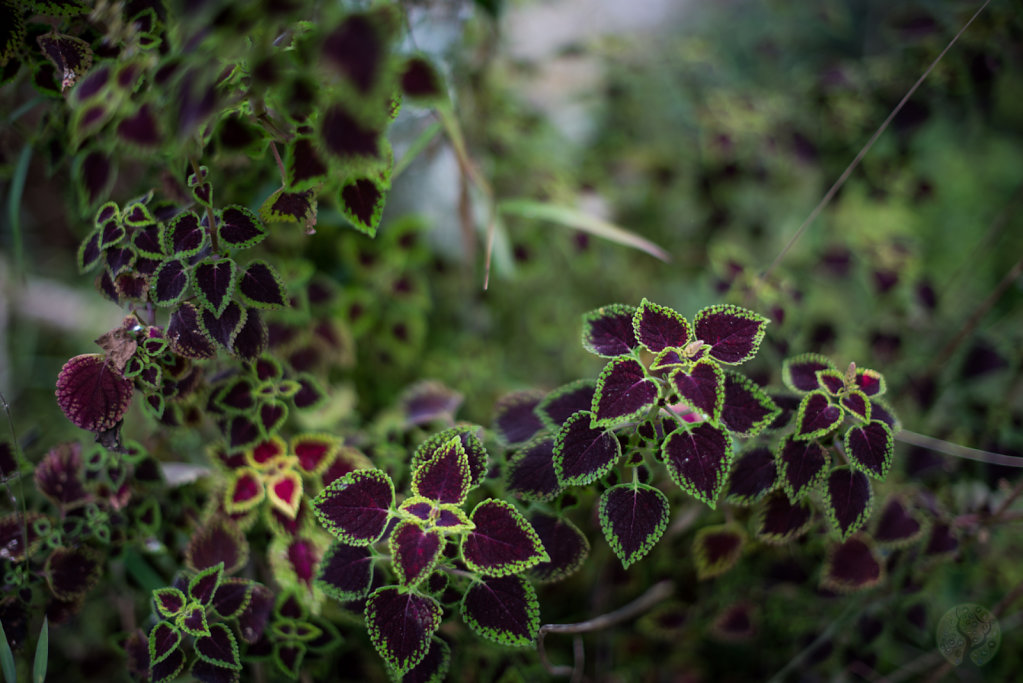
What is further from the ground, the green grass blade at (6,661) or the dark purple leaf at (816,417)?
the dark purple leaf at (816,417)

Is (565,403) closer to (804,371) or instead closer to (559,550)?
(559,550)

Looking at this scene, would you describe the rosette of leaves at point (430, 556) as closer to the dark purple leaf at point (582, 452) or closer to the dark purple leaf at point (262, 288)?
the dark purple leaf at point (582, 452)

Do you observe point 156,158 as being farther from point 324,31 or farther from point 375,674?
point 375,674

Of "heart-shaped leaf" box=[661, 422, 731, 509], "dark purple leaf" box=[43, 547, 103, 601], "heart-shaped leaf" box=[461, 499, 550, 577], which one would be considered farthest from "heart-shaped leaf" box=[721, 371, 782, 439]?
"dark purple leaf" box=[43, 547, 103, 601]

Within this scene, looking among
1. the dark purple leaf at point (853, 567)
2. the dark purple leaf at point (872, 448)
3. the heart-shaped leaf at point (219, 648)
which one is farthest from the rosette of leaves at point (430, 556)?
the dark purple leaf at point (853, 567)

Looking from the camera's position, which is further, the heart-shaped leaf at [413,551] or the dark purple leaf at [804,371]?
the dark purple leaf at [804,371]
